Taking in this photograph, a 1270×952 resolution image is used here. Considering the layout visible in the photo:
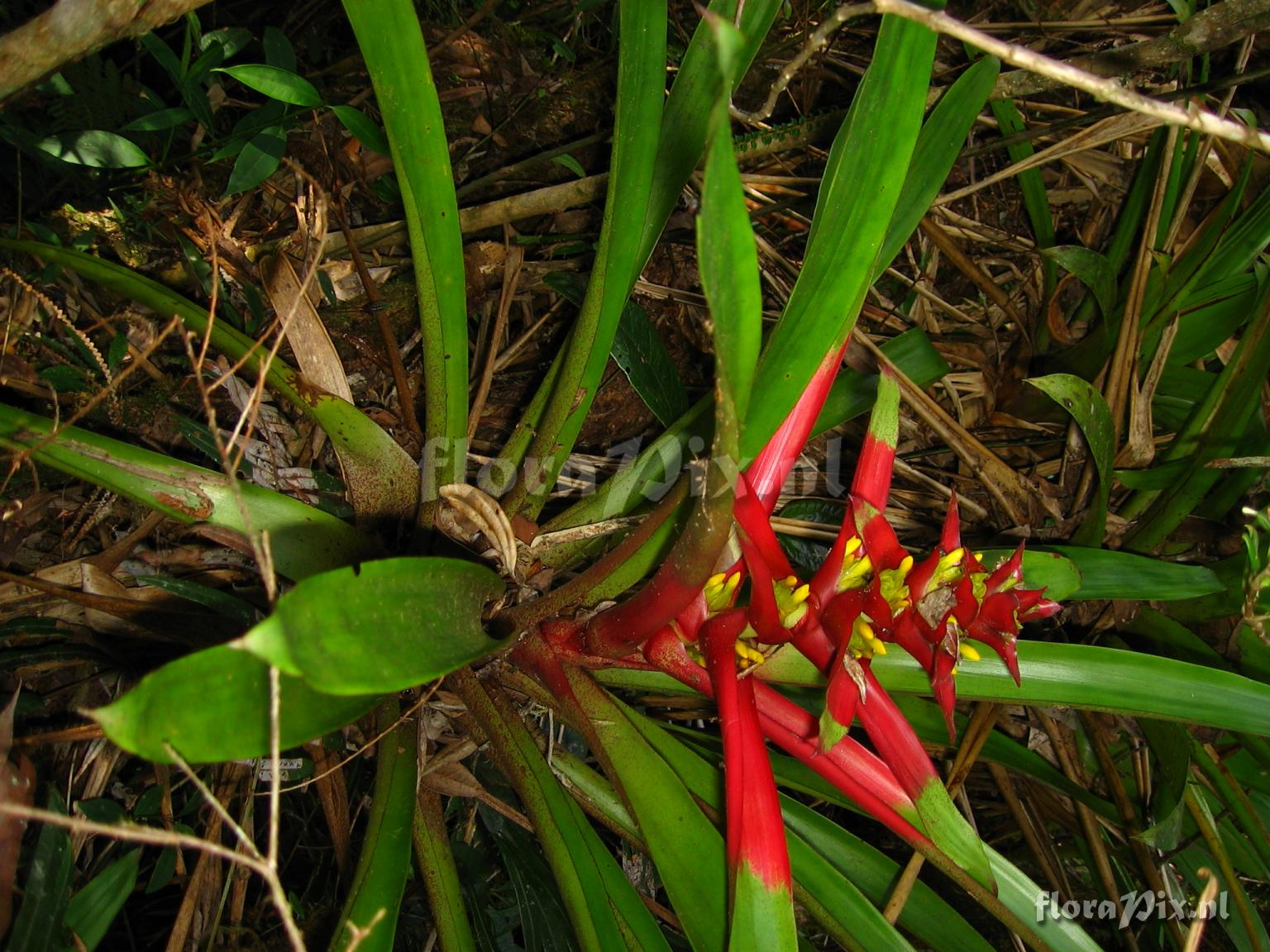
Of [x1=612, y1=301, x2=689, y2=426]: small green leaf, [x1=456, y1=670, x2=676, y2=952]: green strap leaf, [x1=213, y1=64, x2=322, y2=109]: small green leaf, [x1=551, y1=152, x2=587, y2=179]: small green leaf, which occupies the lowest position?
[x1=456, y1=670, x2=676, y2=952]: green strap leaf

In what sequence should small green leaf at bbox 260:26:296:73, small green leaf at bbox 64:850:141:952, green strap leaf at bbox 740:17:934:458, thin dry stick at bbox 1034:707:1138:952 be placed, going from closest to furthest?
green strap leaf at bbox 740:17:934:458
small green leaf at bbox 64:850:141:952
small green leaf at bbox 260:26:296:73
thin dry stick at bbox 1034:707:1138:952

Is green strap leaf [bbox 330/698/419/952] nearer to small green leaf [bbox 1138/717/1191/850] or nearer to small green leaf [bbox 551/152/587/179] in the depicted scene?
small green leaf [bbox 551/152/587/179]

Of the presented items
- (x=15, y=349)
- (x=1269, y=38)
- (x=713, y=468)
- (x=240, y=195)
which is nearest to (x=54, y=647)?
(x=15, y=349)

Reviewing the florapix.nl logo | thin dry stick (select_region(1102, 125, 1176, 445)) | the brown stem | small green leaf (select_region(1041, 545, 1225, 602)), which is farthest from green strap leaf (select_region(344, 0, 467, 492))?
the florapix.nl logo

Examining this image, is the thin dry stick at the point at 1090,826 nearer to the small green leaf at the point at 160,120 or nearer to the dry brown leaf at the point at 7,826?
the dry brown leaf at the point at 7,826

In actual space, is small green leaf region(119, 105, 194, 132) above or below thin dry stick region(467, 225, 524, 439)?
above

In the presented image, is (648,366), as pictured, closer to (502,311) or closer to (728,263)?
(502,311)
